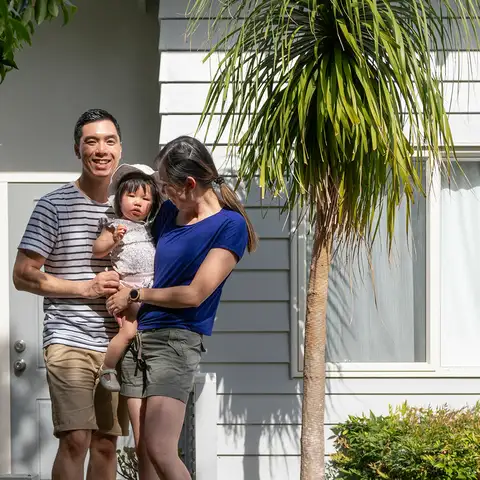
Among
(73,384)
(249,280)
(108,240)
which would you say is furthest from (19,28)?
(249,280)

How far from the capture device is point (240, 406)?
5.41 meters

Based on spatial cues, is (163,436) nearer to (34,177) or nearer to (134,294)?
(134,294)

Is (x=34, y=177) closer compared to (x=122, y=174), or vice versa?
(x=122, y=174)

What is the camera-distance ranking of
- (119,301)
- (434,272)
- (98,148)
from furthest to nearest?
(434,272), (98,148), (119,301)

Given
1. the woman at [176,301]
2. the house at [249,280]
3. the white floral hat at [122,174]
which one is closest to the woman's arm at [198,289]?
the woman at [176,301]

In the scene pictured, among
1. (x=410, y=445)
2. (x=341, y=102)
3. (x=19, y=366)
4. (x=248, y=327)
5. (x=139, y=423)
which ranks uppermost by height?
(x=341, y=102)

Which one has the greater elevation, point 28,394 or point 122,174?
point 122,174

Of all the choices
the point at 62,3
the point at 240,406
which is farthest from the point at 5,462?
the point at 62,3

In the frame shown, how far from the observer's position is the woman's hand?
11.9ft

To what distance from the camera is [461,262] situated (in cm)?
563

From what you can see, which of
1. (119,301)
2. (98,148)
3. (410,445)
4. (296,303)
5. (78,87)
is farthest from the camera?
(78,87)

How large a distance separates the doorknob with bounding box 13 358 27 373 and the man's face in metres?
2.27

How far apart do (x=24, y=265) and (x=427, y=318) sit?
2721 mm

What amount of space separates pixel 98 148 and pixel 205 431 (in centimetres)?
150
